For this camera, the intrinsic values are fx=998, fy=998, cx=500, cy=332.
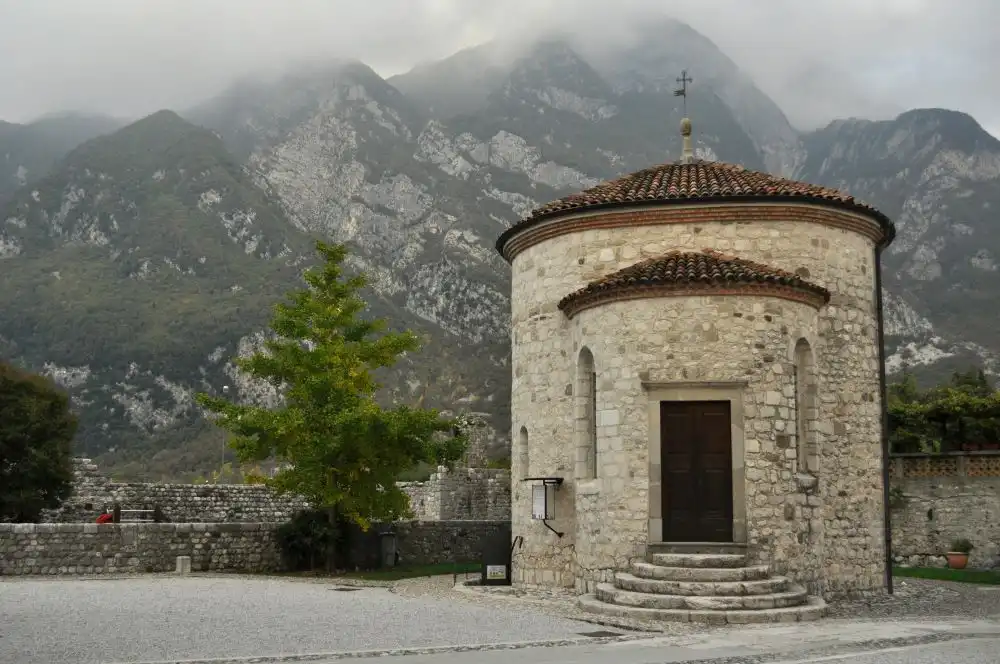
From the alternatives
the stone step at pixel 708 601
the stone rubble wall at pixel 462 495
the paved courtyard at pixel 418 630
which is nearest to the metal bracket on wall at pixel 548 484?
the paved courtyard at pixel 418 630

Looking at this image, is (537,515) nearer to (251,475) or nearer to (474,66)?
(251,475)

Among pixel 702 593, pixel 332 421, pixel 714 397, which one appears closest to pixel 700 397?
pixel 714 397

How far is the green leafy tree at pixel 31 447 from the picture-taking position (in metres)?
28.1

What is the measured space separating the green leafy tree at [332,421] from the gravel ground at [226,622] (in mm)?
5578

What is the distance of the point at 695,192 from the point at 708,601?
8.30 m

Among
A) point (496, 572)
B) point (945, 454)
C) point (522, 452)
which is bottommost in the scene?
point (496, 572)

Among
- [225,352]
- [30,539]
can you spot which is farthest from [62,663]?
[225,352]

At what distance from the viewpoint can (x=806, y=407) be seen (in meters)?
19.4

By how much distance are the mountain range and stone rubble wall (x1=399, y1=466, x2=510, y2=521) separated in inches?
972

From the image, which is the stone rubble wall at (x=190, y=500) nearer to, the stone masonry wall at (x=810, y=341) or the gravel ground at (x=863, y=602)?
the gravel ground at (x=863, y=602)

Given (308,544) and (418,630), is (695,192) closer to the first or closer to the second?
A: (418,630)

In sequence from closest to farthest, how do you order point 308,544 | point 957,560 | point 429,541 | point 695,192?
1. point 695,192
2. point 308,544
3. point 429,541
4. point 957,560

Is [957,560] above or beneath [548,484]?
beneath

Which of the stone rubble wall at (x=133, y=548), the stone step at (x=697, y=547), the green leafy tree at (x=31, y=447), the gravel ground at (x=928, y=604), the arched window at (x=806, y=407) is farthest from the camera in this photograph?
the green leafy tree at (x=31, y=447)
